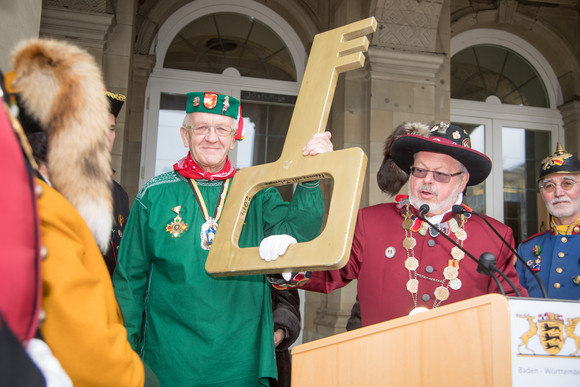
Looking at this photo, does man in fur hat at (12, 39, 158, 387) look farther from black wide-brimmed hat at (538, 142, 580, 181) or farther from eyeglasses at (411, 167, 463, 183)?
black wide-brimmed hat at (538, 142, 580, 181)

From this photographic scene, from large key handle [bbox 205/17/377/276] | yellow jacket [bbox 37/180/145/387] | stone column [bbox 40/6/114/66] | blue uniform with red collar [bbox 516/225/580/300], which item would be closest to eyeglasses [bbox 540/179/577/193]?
blue uniform with red collar [bbox 516/225/580/300]

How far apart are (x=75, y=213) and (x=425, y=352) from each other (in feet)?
2.92

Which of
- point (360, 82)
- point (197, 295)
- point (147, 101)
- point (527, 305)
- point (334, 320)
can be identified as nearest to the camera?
point (527, 305)

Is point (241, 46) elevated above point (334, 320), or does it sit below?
above

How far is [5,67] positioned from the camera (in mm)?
1852

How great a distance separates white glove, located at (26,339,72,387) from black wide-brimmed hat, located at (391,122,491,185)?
1840 millimetres

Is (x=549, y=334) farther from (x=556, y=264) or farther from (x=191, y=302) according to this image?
(x=556, y=264)

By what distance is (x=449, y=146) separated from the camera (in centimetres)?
237

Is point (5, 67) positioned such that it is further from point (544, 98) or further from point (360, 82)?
point (544, 98)

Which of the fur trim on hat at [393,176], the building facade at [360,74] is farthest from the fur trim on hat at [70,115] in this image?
the building facade at [360,74]

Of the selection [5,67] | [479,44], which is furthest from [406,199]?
[479,44]

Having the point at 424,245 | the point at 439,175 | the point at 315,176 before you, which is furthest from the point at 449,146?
the point at 315,176

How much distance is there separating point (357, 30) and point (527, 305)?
0.92 metres

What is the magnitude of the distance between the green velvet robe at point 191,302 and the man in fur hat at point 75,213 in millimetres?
809
